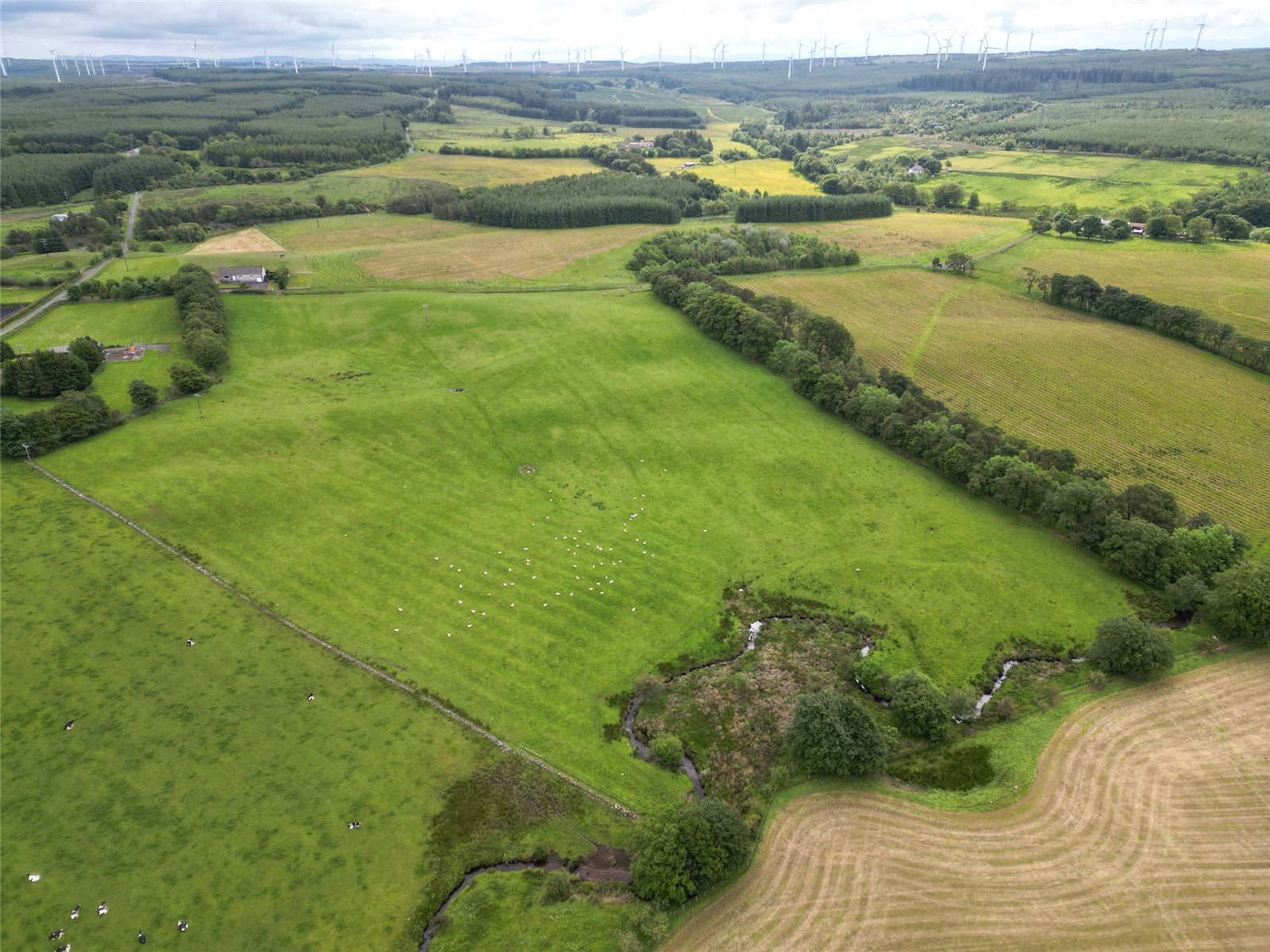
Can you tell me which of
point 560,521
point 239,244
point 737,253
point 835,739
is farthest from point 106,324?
point 835,739

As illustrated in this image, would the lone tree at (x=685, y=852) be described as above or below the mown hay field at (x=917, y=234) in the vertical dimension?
below

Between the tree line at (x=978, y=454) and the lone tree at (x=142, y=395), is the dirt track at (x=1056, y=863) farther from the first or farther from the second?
the lone tree at (x=142, y=395)

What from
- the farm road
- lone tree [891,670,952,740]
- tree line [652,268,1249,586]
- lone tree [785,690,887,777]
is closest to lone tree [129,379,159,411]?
the farm road

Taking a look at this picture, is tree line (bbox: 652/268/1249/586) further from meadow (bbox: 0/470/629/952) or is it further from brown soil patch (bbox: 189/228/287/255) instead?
brown soil patch (bbox: 189/228/287/255)

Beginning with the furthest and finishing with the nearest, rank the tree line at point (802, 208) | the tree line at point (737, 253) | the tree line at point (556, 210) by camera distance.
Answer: the tree line at point (802, 208)
the tree line at point (556, 210)
the tree line at point (737, 253)

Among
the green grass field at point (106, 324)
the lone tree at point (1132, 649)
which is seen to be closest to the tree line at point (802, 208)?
the green grass field at point (106, 324)

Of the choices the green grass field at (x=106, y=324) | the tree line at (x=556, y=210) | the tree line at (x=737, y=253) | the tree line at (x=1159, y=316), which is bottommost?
the green grass field at (x=106, y=324)
